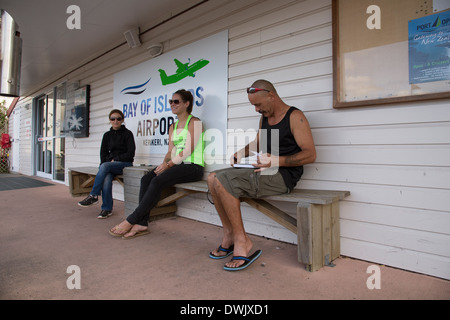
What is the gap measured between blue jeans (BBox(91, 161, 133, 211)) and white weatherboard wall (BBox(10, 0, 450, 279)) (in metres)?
1.10

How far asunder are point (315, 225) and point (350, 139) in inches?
28.1

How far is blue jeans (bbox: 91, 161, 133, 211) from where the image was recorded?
137 inches

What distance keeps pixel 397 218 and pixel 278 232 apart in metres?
0.94

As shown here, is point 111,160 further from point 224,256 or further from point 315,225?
point 315,225

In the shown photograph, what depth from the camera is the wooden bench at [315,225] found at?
71.7 inches

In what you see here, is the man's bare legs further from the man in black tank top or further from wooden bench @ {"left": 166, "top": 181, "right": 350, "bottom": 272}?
wooden bench @ {"left": 166, "top": 181, "right": 350, "bottom": 272}

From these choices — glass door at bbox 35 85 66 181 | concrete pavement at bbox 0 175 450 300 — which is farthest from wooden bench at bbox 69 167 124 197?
glass door at bbox 35 85 66 181

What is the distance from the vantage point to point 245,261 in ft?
6.36

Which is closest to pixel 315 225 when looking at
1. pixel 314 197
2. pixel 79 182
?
pixel 314 197

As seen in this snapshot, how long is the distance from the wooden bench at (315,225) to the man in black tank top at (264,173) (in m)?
0.15

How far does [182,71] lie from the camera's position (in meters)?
3.49

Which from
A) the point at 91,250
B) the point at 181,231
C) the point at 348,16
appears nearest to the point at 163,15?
the point at 348,16
